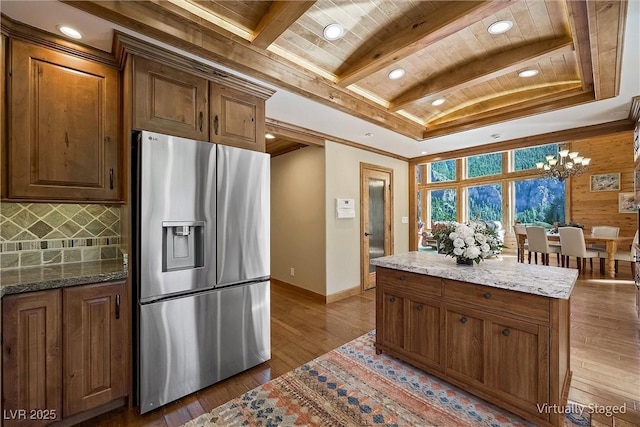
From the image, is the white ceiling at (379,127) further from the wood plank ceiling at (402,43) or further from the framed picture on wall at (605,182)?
the framed picture on wall at (605,182)

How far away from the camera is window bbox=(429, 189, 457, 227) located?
10.3 m

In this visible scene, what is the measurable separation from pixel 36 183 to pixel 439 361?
3010mm

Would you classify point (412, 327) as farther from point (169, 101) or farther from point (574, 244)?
point (574, 244)

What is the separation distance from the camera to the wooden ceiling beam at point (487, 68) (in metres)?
2.13

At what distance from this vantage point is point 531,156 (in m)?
8.50

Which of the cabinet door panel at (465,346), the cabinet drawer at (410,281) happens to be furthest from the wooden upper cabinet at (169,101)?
the cabinet door panel at (465,346)

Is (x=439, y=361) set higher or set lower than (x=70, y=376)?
lower

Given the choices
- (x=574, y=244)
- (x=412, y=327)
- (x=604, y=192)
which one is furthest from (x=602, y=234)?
(x=412, y=327)

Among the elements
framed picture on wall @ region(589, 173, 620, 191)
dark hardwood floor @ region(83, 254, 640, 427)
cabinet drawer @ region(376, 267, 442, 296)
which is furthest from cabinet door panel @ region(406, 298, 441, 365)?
framed picture on wall @ region(589, 173, 620, 191)

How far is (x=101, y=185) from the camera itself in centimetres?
191

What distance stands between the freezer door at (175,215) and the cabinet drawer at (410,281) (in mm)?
1451

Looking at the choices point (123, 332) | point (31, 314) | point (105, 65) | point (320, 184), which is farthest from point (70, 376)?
point (320, 184)

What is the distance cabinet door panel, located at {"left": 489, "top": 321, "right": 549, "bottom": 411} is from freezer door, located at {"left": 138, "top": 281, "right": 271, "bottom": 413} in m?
1.75

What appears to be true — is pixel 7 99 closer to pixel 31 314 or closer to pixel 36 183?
pixel 36 183
